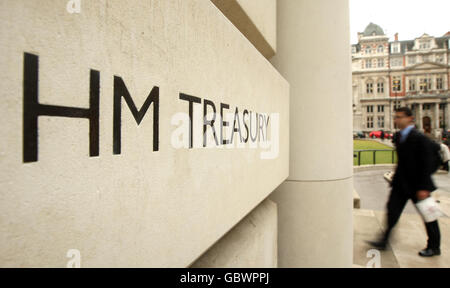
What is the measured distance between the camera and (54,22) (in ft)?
2.35

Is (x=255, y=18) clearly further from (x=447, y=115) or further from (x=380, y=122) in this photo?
(x=447, y=115)

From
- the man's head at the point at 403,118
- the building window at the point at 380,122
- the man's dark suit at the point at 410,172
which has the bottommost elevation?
the man's dark suit at the point at 410,172

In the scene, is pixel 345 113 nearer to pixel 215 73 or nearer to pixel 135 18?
pixel 215 73

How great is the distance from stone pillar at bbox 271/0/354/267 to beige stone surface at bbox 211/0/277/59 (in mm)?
477

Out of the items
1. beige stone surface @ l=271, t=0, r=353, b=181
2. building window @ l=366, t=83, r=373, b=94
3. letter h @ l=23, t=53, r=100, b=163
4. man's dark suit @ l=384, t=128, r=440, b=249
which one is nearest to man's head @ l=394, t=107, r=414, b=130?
man's dark suit @ l=384, t=128, r=440, b=249

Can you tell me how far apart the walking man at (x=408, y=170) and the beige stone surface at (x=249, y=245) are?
73.2 inches

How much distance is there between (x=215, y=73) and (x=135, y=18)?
633 mm

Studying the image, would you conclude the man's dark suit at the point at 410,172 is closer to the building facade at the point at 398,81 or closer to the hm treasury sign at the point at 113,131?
the hm treasury sign at the point at 113,131

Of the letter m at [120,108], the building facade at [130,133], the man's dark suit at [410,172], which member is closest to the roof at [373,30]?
the man's dark suit at [410,172]

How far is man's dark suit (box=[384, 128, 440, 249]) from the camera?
346 cm

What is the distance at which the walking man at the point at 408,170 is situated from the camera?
346 centimetres

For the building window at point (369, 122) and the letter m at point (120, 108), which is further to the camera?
the building window at point (369, 122)

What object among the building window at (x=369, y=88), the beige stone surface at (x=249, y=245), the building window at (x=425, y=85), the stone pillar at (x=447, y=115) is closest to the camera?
the beige stone surface at (x=249, y=245)
